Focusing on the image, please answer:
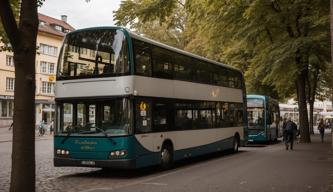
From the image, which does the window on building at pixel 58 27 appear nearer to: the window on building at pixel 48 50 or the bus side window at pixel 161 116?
the window on building at pixel 48 50

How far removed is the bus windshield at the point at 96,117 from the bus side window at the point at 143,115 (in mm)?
446

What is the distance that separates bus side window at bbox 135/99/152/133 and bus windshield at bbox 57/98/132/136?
Result: 1.46 ft

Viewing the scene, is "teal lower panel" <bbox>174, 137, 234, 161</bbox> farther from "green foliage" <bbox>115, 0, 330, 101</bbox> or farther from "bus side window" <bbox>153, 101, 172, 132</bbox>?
"green foliage" <bbox>115, 0, 330, 101</bbox>

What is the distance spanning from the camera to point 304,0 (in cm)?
2131

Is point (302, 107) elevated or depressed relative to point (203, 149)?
elevated

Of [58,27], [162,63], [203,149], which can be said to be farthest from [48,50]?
[162,63]

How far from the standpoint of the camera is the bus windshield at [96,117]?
1383 cm

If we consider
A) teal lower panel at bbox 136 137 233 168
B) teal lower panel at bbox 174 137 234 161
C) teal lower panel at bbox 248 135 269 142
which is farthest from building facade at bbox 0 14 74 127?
teal lower panel at bbox 136 137 233 168

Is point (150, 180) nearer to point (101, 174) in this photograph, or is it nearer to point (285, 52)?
point (101, 174)

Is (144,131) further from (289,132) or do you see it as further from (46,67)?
(46,67)

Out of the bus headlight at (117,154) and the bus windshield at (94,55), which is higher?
the bus windshield at (94,55)

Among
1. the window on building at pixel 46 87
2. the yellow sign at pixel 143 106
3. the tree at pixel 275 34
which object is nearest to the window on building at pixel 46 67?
the window on building at pixel 46 87

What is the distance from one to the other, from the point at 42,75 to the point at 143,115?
61.0m

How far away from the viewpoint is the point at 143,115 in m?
14.6
